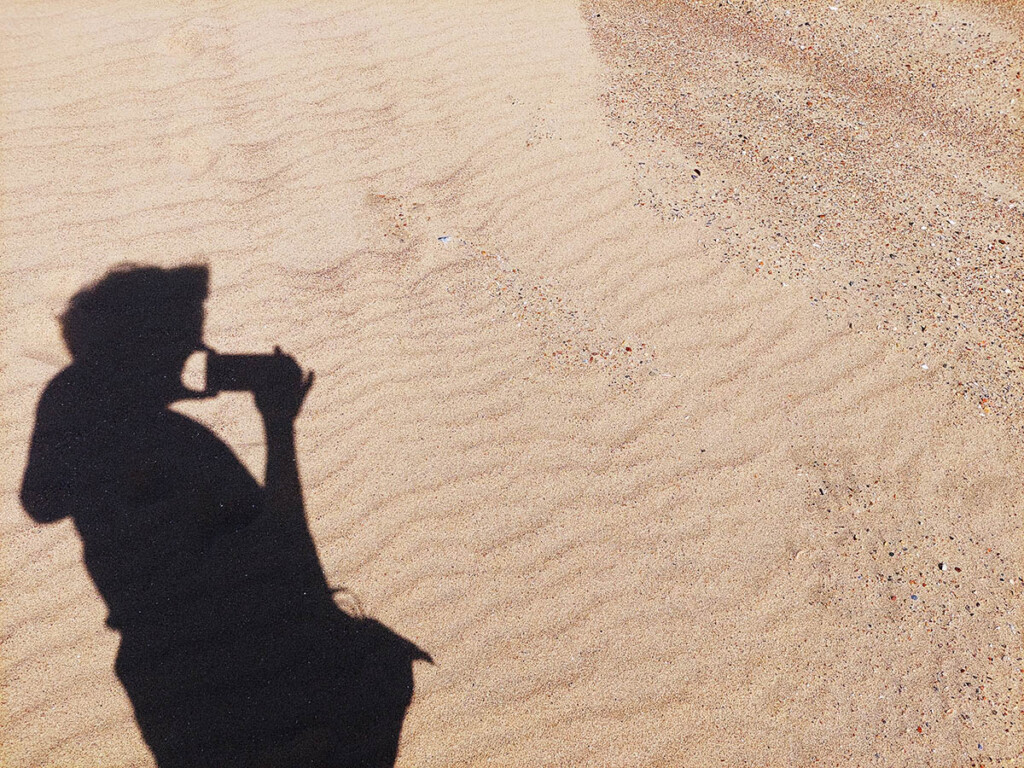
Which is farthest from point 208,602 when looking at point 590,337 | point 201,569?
point 590,337

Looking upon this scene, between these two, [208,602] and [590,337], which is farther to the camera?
[590,337]

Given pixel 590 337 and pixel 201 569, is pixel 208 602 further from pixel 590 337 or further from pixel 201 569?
pixel 590 337

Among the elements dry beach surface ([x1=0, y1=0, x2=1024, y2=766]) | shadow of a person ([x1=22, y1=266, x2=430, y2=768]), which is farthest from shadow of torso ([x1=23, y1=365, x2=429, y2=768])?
dry beach surface ([x1=0, y1=0, x2=1024, y2=766])

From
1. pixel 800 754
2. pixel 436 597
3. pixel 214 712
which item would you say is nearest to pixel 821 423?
pixel 800 754

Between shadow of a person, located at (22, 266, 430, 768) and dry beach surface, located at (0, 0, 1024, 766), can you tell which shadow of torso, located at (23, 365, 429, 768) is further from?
dry beach surface, located at (0, 0, 1024, 766)

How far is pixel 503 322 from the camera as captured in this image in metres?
3.76

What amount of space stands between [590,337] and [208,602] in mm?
2198

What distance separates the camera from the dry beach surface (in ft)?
8.90

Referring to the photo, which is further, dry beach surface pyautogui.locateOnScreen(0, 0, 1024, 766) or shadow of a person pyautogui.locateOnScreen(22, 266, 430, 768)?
dry beach surface pyautogui.locateOnScreen(0, 0, 1024, 766)

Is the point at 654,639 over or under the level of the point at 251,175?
under

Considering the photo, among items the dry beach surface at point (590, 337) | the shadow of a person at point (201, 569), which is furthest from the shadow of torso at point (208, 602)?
the dry beach surface at point (590, 337)

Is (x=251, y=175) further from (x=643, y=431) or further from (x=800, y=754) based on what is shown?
(x=800, y=754)

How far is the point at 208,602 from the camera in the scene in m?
2.85

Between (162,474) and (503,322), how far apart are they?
72.0 inches
